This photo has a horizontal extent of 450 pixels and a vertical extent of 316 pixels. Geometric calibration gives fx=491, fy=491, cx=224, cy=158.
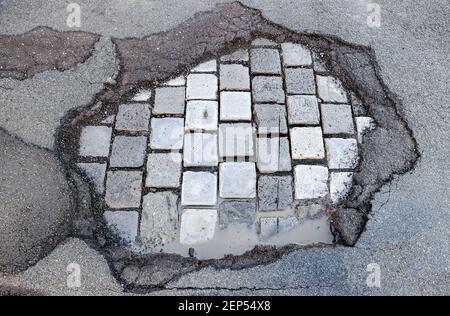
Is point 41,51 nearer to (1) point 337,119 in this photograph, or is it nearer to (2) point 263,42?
(2) point 263,42

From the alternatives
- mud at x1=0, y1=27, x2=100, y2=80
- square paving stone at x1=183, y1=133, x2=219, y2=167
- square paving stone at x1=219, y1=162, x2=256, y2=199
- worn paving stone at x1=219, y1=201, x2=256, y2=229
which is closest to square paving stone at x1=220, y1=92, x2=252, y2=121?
square paving stone at x1=183, y1=133, x2=219, y2=167

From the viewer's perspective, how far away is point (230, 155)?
13.8 ft

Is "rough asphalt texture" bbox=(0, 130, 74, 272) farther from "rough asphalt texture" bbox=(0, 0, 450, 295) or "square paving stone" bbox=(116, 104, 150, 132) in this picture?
"square paving stone" bbox=(116, 104, 150, 132)

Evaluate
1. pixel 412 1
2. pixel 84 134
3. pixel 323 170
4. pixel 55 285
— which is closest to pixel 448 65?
pixel 412 1

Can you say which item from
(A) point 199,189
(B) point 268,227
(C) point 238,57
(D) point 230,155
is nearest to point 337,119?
(D) point 230,155

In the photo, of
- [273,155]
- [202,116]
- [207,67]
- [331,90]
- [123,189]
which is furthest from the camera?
[207,67]

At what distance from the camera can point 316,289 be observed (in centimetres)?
359

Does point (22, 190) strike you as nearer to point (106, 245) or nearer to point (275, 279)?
point (106, 245)

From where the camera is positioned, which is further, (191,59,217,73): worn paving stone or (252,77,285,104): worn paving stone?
(191,59,217,73): worn paving stone

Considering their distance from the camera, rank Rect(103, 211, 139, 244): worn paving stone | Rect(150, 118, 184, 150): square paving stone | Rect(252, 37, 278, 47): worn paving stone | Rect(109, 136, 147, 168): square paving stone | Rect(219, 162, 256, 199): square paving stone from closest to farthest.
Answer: Rect(103, 211, 139, 244): worn paving stone, Rect(219, 162, 256, 199): square paving stone, Rect(109, 136, 147, 168): square paving stone, Rect(150, 118, 184, 150): square paving stone, Rect(252, 37, 278, 47): worn paving stone

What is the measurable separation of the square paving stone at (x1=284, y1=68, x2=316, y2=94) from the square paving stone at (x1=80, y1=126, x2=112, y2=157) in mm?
1725

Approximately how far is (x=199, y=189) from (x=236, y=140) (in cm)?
58

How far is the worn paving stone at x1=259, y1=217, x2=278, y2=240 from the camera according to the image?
3854mm

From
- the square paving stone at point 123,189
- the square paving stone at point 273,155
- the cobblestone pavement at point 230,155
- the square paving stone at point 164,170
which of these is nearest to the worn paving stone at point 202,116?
the cobblestone pavement at point 230,155
